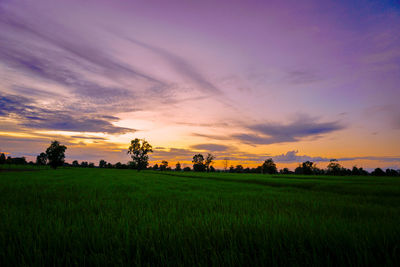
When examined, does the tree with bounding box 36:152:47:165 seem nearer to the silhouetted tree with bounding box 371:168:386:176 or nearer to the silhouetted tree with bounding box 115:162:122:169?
the silhouetted tree with bounding box 115:162:122:169

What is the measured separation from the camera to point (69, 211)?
5.31 metres

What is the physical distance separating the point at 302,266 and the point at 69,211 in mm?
6294

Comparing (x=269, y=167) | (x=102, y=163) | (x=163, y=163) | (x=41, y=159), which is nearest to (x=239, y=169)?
(x=269, y=167)

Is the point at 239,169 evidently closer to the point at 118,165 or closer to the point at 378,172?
the point at 378,172

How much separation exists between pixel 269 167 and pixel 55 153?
14076 cm

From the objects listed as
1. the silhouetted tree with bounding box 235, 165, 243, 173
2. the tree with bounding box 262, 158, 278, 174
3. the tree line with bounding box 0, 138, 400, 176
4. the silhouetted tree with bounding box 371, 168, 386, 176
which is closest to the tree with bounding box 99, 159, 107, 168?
the tree line with bounding box 0, 138, 400, 176

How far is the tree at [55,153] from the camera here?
85000mm

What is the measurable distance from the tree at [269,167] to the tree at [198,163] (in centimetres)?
5334

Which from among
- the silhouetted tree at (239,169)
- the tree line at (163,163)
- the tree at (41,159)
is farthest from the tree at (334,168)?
the tree at (41,159)

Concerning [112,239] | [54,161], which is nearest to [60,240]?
[112,239]

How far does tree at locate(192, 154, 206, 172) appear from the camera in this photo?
158500 millimetres

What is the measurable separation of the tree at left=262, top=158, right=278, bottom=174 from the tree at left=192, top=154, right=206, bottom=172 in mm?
53343

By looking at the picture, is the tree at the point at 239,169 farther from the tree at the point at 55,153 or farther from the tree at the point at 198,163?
the tree at the point at 55,153

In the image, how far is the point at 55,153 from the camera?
281 ft
